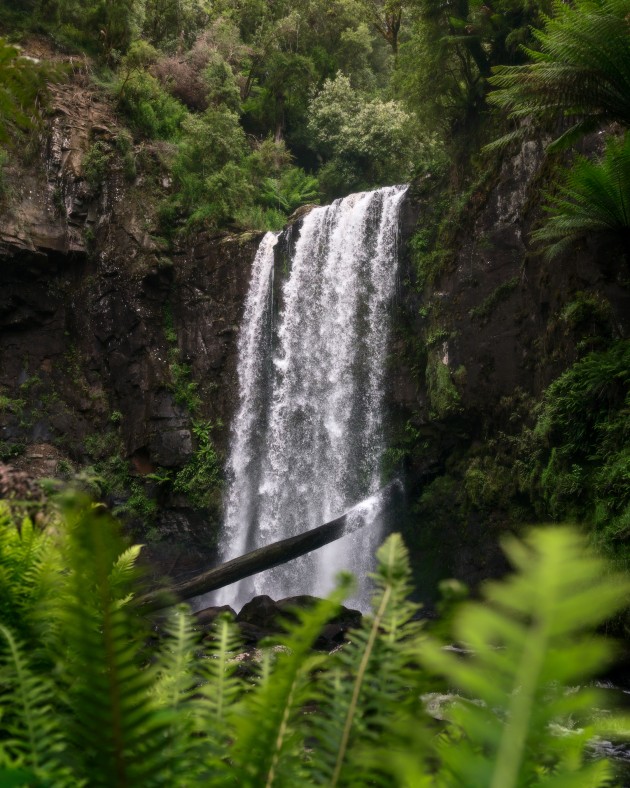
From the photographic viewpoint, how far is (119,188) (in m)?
16.0

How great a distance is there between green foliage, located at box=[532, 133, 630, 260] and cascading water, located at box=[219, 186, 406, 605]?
6.12m

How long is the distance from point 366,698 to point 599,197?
6.79 metres

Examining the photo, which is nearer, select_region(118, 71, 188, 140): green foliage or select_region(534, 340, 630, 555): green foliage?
select_region(534, 340, 630, 555): green foliage

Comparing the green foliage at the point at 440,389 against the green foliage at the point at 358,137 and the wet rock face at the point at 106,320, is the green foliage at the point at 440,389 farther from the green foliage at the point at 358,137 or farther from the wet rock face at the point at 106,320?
the green foliage at the point at 358,137

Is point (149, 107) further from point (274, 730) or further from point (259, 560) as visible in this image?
point (274, 730)

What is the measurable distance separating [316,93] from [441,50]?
12689 mm

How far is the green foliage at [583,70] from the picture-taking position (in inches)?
229

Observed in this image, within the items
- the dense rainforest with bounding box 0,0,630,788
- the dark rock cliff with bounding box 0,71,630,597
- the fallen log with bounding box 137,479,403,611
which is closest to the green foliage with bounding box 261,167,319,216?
the dense rainforest with bounding box 0,0,630,788

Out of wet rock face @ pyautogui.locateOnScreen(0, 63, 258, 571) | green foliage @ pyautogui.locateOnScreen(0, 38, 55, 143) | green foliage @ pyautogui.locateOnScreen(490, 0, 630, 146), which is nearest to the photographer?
green foliage @ pyautogui.locateOnScreen(0, 38, 55, 143)

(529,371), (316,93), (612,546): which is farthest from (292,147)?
(612,546)

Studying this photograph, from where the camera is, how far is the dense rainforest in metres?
0.56

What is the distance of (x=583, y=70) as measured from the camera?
20.0 feet

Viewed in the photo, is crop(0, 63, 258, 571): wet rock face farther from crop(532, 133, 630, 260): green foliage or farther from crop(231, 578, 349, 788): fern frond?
crop(231, 578, 349, 788): fern frond

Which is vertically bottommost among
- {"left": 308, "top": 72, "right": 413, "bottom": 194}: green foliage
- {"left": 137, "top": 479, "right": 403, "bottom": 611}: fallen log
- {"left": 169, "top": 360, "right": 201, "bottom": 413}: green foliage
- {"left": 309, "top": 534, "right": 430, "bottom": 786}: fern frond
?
{"left": 309, "top": 534, "right": 430, "bottom": 786}: fern frond
